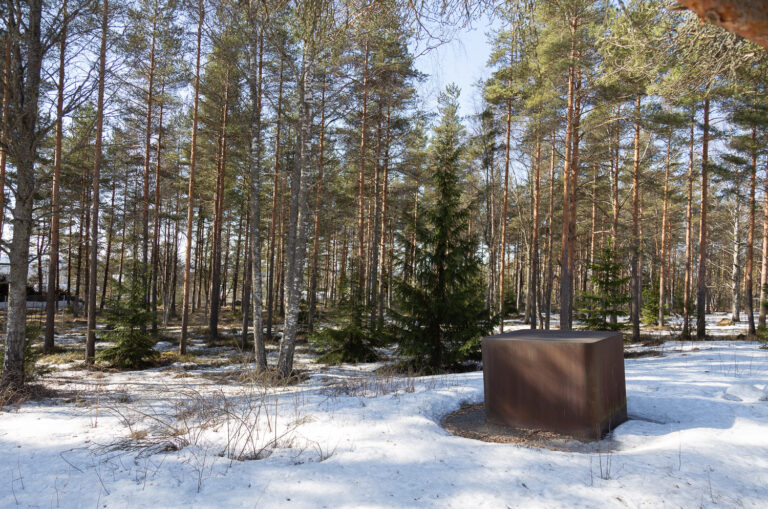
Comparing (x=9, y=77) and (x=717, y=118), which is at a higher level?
(x=717, y=118)

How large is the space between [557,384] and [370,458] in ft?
8.14

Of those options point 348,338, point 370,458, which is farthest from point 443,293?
point 370,458

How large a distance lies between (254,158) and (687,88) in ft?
27.4

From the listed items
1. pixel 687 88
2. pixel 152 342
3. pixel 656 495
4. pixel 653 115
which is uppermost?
pixel 653 115

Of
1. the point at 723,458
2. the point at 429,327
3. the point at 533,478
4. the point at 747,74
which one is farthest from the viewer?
the point at 429,327

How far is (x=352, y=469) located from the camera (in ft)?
10.3

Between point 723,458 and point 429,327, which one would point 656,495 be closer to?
point 723,458

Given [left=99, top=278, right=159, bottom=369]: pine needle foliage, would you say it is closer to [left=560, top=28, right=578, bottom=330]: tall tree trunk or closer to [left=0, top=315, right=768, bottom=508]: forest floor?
[left=0, top=315, right=768, bottom=508]: forest floor

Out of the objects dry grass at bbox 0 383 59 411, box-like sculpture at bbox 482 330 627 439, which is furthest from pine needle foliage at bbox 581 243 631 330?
dry grass at bbox 0 383 59 411

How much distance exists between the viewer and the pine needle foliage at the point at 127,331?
1157 centimetres

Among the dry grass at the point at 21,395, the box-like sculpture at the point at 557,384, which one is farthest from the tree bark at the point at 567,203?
the dry grass at the point at 21,395

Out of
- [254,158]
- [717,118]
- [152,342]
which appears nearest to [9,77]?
[254,158]

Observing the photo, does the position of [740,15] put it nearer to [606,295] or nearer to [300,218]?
[300,218]

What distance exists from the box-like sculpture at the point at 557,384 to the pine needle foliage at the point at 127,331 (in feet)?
35.8
